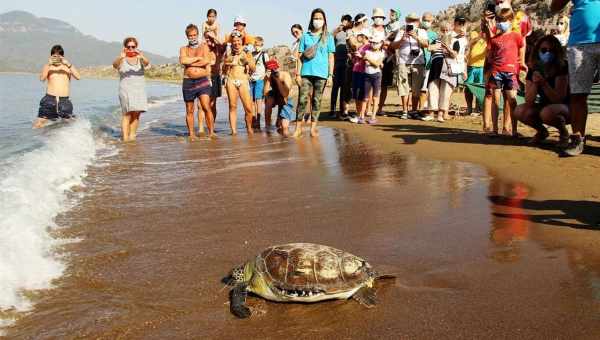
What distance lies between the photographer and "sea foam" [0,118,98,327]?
3291 millimetres

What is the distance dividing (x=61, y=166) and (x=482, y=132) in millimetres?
6661

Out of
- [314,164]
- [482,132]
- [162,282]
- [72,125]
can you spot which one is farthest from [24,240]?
[72,125]

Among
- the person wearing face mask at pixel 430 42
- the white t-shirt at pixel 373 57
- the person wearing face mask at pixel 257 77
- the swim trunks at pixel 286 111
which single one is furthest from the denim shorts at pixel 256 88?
the person wearing face mask at pixel 430 42

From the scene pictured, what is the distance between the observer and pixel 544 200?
479 centimetres

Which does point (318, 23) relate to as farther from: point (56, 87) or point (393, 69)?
point (56, 87)

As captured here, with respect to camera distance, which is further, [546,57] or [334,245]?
[546,57]

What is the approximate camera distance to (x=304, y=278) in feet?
10.0

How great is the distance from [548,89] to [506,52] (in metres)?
0.98

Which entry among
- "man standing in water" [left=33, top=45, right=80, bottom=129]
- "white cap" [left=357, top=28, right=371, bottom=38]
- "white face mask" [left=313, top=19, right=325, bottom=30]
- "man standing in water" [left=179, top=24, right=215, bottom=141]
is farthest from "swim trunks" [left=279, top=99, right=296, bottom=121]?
"man standing in water" [left=33, top=45, right=80, bottom=129]

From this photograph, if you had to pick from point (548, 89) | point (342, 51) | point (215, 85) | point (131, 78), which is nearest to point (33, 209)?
point (131, 78)

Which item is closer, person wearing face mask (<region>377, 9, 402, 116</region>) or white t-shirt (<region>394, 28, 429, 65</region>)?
white t-shirt (<region>394, 28, 429, 65</region>)

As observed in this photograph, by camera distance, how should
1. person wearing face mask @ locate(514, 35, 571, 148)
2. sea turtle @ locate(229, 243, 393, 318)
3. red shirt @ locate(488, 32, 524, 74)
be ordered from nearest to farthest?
sea turtle @ locate(229, 243, 393, 318) → person wearing face mask @ locate(514, 35, 571, 148) → red shirt @ locate(488, 32, 524, 74)

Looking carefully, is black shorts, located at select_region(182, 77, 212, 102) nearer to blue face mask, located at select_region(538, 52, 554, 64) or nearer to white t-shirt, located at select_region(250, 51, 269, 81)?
white t-shirt, located at select_region(250, 51, 269, 81)

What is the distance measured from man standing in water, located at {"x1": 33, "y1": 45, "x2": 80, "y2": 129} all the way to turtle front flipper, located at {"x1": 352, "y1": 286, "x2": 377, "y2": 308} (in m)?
10.5
